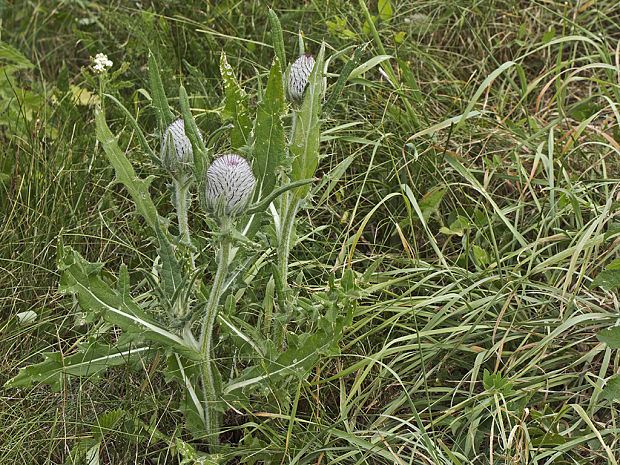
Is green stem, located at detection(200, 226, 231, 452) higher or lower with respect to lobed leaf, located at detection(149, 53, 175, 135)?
lower

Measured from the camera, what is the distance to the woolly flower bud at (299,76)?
162 centimetres

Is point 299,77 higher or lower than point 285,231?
higher

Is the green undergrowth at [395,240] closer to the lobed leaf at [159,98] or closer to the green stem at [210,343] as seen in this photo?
the green stem at [210,343]

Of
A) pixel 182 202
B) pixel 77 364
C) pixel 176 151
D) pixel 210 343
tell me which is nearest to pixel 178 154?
pixel 176 151

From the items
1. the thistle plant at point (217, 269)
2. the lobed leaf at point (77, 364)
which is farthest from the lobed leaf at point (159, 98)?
the lobed leaf at point (77, 364)

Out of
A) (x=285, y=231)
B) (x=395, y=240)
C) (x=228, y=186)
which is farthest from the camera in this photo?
(x=395, y=240)

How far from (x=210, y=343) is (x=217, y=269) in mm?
169

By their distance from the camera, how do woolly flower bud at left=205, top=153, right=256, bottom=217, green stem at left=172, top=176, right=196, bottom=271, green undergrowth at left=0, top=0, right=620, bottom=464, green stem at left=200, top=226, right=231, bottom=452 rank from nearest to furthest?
woolly flower bud at left=205, top=153, right=256, bottom=217 → green stem at left=200, top=226, right=231, bottom=452 → green stem at left=172, top=176, right=196, bottom=271 → green undergrowth at left=0, top=0, right=620, bottom=464

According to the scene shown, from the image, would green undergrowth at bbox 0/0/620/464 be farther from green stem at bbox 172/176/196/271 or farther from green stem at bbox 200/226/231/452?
green stem at bbox 172/176/196/271

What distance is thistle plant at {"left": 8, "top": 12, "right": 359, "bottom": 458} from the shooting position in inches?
59.0

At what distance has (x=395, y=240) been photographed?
2.32m

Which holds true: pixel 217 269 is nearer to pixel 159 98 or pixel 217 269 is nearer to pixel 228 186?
pixel 228 186

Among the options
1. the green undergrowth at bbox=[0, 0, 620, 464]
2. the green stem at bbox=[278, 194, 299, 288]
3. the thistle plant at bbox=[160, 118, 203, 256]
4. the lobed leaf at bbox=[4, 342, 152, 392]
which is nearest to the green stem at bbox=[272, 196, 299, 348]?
the green stem at bbox=[278, 194, 299, 288]

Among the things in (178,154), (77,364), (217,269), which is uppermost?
(178,154)
